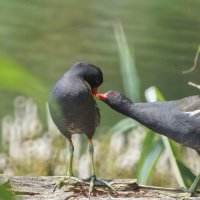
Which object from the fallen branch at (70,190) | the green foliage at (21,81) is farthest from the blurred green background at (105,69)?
the fallen branch at (70,190)

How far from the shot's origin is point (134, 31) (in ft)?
28.0

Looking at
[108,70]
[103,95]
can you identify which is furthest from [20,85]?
[108,70]

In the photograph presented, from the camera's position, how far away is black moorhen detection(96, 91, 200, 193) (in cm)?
284

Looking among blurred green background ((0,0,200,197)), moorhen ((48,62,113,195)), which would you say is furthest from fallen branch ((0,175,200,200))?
blurred green background ((0,0,200,197))

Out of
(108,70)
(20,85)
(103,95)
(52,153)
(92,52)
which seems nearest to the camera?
(20,85)

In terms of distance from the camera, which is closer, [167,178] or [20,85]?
[20,85]

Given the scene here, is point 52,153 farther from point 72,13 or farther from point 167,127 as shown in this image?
point 72,13

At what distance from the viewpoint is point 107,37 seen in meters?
8.51

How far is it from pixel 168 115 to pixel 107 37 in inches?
224

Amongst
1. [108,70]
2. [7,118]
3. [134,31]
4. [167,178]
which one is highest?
[134,31]

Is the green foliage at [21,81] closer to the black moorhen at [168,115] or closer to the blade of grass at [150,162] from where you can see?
the black moorhen at [168,115]

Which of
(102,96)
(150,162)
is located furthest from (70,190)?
(150,162)

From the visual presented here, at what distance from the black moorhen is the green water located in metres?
3.69

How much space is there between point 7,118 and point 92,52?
2.50 meters
